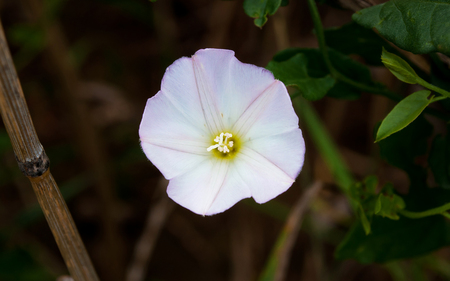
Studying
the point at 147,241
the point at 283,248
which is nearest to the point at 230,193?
the point at 283,248

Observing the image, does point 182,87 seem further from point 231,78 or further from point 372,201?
point 372,201

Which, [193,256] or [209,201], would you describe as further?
[193,256]

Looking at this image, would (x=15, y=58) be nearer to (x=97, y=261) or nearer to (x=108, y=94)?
(x=108, y=94)

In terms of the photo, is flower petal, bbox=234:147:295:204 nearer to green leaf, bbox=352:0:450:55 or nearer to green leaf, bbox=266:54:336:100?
green leaf, bbox=266:54:336:100

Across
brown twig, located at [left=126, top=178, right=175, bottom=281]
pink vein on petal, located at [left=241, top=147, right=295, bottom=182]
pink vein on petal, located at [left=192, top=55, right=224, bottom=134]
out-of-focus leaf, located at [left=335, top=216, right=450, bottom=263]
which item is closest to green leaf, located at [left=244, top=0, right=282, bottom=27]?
pink vein on petal, located at [left=192, top=55, right=224, bottom=134]

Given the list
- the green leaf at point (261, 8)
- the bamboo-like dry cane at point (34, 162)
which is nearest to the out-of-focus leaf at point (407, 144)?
the green leaf at point (261, 8)

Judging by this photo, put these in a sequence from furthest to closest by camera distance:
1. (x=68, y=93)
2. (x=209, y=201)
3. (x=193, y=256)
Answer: (x=193, y=256) < (x=68, y=93) < (x=209, y=201)

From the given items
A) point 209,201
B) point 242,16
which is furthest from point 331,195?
point 209,201
